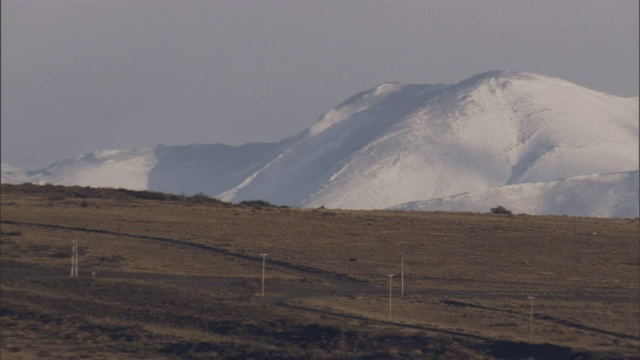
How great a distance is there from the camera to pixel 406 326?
46.0 m

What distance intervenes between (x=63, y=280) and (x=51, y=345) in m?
8.75

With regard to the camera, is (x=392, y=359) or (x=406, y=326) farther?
(x=406, y=326)

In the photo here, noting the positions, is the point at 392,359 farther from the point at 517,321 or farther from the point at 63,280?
the point at 63,280

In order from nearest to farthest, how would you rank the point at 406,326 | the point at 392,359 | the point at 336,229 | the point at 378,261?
the point at 392,359
the point at 406,326
the point at 378,261
the point at 336,229

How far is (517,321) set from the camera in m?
48.0

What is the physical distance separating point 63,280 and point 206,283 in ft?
16.1

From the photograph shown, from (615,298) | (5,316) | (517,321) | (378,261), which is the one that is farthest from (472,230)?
(5,316)

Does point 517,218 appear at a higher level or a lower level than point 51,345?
higher

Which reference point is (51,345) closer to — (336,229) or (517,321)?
(517,321)

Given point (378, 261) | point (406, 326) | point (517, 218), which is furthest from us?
point (517, 218)

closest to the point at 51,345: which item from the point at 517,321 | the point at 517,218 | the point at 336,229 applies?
the point at 517,321

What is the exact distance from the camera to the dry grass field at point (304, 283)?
44.0m

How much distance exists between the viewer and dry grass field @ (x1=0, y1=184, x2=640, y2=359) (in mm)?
44031

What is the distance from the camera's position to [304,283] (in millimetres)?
55344
